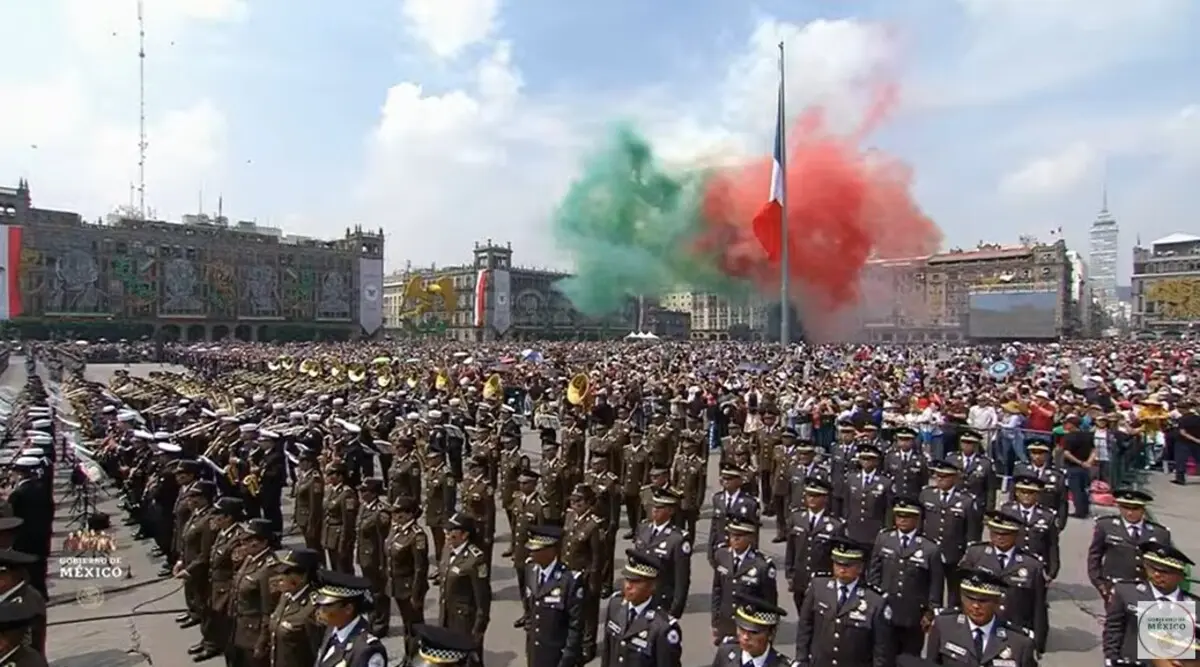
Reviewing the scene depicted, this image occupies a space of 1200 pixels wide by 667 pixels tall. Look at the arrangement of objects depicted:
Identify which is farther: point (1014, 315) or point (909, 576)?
point (1014, 315)

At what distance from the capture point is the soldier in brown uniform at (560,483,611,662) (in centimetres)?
557

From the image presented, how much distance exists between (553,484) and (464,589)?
3284 mm

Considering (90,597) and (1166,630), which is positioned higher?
(1166,630)

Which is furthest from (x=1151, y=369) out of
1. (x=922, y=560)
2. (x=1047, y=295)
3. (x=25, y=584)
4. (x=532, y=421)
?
(x=1047, y=295)

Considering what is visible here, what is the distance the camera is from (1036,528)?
19.4ft

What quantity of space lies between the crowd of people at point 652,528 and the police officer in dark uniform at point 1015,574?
0.05 ft

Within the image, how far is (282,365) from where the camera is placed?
28.7 m

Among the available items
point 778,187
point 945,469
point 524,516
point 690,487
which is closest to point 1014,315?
point 778,187

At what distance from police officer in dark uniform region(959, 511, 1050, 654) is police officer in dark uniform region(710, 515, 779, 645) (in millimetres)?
1268

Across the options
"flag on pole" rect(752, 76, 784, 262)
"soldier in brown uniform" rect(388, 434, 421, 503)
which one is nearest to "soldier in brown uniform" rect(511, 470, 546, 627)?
"soldier in brown uniform" rect(388, 434, 421, 503)

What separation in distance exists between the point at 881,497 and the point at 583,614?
3.40m

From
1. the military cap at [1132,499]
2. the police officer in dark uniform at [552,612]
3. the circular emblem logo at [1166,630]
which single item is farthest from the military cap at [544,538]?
the military cap at [1132,499]

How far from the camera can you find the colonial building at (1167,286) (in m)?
82.8

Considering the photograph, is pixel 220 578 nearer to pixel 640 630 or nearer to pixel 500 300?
pixel 640 630
